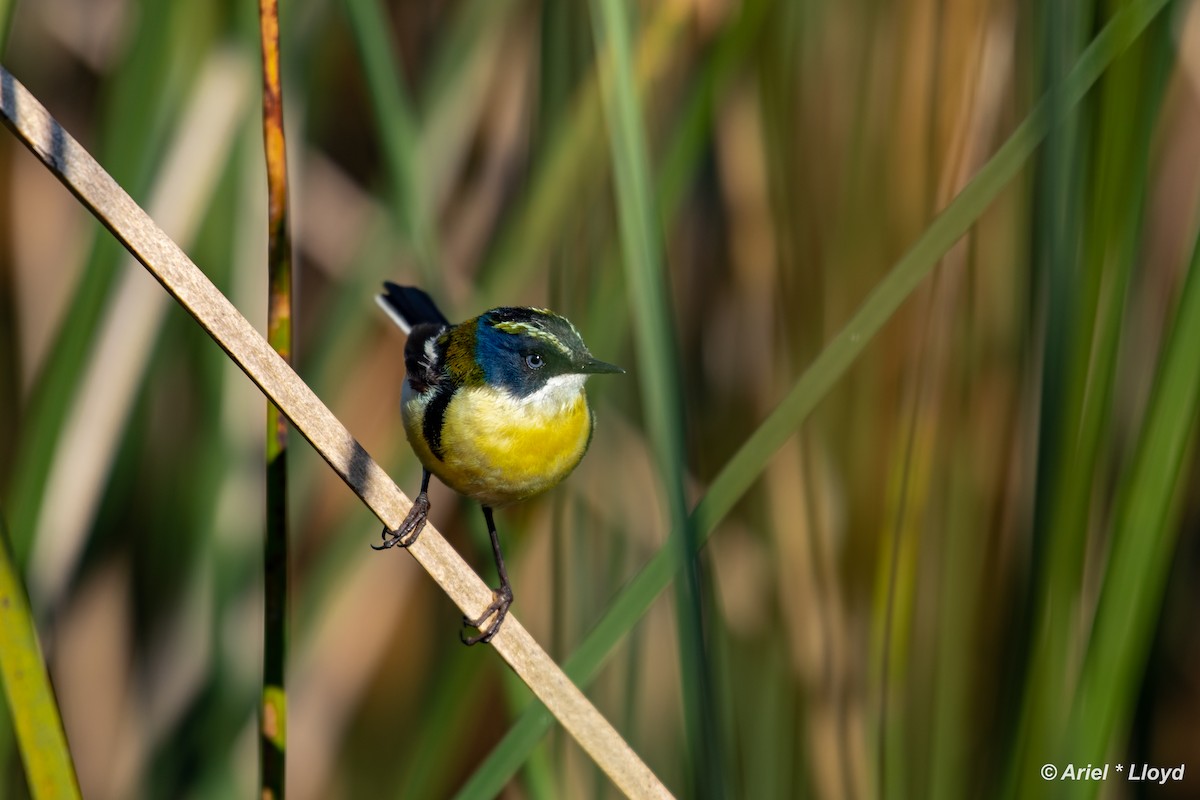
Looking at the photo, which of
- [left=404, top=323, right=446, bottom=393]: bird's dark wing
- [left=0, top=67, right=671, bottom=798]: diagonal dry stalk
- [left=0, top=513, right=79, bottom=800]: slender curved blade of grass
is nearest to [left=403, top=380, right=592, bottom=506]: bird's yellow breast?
[left=404, top=323, right=446, bottom=393]: bird's dark wing

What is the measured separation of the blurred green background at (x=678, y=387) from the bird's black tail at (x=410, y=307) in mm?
78

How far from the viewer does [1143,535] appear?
1521mm

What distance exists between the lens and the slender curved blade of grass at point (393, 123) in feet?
6.83

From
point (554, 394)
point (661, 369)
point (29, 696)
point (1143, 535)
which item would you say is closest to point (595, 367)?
point (554, 394)

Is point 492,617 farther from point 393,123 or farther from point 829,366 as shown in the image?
point 393,123

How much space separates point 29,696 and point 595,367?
103cm

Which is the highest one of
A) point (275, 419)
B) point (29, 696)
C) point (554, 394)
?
point (554, 394)

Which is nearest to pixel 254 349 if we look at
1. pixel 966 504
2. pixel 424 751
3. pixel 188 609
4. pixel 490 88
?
pixel 424 751

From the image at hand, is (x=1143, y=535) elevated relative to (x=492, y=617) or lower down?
elevated

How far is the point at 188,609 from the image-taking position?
2.85m

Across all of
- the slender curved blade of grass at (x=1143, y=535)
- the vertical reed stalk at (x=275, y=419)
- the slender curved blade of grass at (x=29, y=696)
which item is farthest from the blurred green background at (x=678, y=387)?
the slender curved blade of grass at (x=29, y=696)

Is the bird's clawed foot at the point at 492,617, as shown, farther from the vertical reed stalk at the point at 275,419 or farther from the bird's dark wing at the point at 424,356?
the bird's dark wing at the point at 424,356

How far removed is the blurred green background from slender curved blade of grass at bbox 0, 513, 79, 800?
564 millimetres

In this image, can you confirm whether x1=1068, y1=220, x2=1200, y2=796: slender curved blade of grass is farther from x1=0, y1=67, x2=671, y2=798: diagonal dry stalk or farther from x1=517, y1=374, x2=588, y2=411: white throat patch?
x1=517, y1=374, x2=588, y2=411: white throat patch
